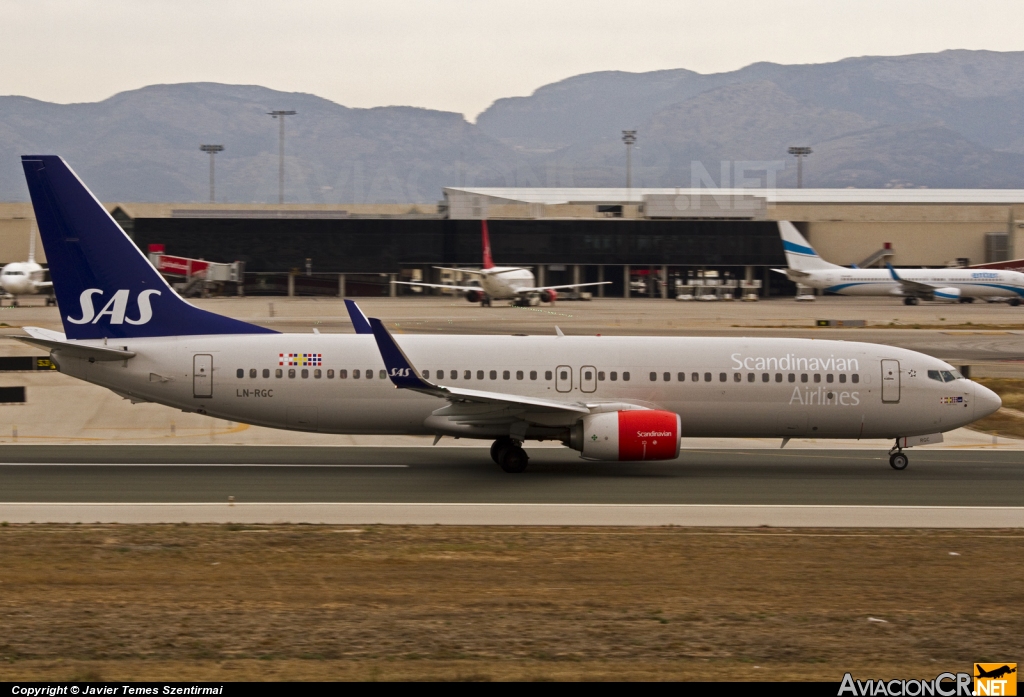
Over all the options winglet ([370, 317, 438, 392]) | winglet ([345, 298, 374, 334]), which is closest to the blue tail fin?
winglet ([345, 298, 374, 334])

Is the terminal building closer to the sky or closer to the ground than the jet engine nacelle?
closer to the sky

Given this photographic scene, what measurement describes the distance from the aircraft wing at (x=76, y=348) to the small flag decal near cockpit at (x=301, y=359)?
380 centimetres

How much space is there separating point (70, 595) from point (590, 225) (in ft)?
330

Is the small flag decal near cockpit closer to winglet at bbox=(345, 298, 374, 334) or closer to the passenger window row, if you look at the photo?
winglet at bbox=(345, 298, 374, 334)

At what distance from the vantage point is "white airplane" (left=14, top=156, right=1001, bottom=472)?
26.8m

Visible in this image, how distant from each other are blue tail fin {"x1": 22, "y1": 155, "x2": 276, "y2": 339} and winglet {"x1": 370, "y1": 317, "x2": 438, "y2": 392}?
392 centimetres

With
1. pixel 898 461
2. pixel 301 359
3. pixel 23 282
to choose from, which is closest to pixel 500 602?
pixel 301 359

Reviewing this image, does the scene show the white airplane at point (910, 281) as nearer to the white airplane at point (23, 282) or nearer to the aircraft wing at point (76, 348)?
the white airplane at point (23, 282)

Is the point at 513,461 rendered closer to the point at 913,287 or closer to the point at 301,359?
the point at 301,359

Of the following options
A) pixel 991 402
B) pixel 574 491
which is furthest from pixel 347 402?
pixel 991 402

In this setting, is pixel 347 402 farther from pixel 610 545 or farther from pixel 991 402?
pixel 991 402

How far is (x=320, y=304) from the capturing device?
92.1 metres

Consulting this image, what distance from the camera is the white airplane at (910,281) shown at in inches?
3745

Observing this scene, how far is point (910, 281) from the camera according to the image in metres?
94.4
